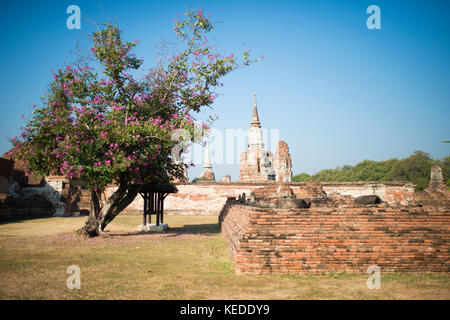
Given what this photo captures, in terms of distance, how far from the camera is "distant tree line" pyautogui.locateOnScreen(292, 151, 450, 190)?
4529cm

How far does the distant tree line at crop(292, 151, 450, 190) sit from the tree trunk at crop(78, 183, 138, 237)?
38.9 metres

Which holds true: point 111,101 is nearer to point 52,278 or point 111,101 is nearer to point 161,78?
point 161,78

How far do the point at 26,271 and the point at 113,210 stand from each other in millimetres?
5716

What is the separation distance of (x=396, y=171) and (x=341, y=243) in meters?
51.3

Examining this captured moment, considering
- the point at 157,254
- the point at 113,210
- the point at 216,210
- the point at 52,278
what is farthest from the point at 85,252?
the point at 216,210

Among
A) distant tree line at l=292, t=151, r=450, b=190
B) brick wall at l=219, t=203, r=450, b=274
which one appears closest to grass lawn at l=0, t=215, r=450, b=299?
brick wall at l=219, t=203, r=450, b=274

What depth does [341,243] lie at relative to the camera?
5.61 metres

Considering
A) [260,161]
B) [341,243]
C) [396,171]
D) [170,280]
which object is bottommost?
[170,280]

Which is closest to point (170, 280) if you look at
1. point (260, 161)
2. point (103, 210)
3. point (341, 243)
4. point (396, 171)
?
point (341, 243)

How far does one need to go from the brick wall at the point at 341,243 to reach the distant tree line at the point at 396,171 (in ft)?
129

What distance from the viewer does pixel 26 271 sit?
5816mm

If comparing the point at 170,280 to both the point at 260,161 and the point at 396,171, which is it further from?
the point at 396,171
